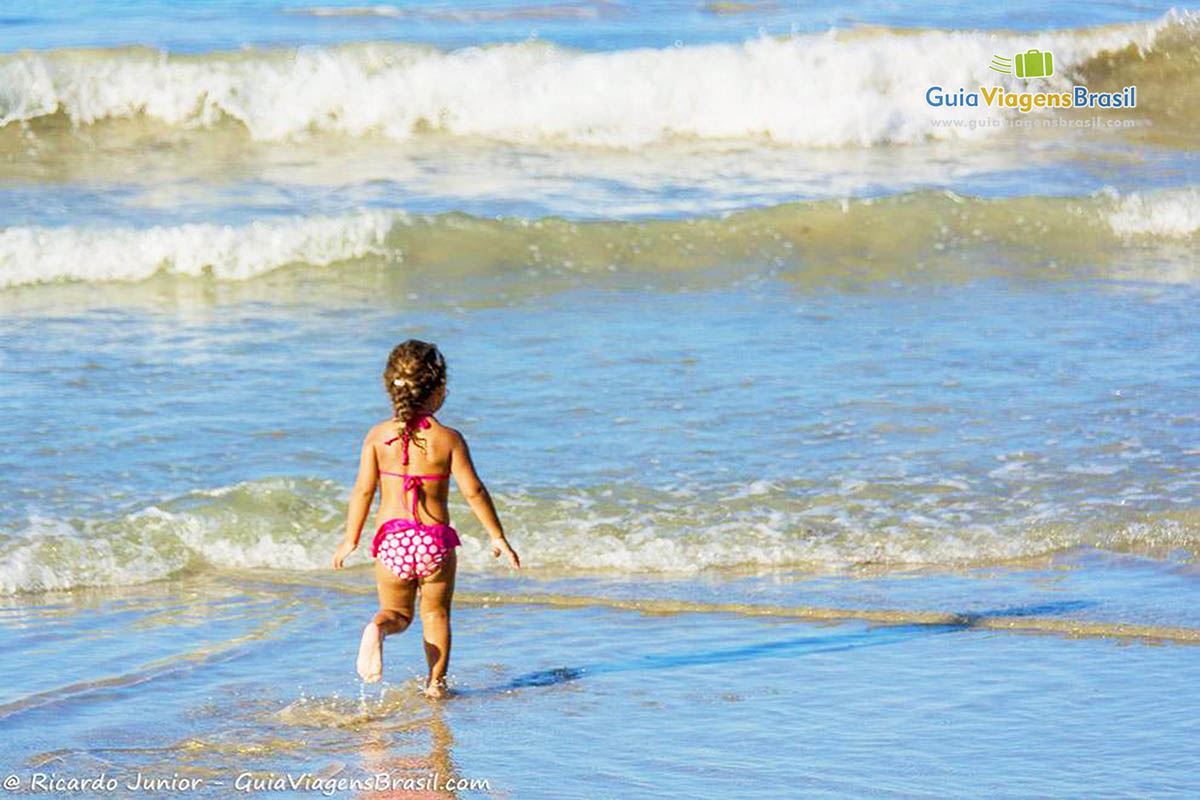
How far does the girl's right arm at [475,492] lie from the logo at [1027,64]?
1429cm

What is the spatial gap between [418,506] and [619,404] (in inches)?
145

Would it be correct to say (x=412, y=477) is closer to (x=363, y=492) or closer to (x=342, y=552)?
(x=363, y=492)

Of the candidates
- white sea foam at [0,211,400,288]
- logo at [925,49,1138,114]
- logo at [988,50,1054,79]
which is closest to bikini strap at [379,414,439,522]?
white sea foam at [0,211,400,288]

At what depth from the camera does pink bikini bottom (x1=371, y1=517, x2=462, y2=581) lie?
206 inches

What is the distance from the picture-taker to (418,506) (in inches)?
207

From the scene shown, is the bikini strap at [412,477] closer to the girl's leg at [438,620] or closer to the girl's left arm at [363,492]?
the girl's left arm at [363,492]

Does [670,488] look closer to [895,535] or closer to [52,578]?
[895,535]

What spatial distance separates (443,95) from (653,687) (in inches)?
480

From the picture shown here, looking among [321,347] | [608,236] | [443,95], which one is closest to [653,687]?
[321,347]

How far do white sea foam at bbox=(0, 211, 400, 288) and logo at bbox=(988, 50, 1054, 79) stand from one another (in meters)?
8.20

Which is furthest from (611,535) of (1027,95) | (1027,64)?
(1027,64)

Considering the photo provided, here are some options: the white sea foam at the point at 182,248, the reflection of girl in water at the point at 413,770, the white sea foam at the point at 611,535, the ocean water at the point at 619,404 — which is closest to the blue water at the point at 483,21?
the ocean water at the point at 619,404

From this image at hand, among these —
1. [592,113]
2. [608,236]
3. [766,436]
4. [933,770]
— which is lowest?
[933,770]

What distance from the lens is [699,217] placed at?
44.0ft
